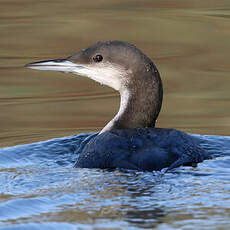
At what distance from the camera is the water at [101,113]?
446 cm

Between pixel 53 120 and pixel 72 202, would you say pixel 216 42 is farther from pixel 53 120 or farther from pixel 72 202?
pixel 72 202

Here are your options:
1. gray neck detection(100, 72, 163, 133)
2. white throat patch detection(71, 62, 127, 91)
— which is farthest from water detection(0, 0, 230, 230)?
white throat patch detection(71, 62, 127, 91)

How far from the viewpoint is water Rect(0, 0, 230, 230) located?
4.46 meters

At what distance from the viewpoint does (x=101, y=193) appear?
15.5ft

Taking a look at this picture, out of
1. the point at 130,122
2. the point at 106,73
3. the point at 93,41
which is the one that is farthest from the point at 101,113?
the point at 93,41

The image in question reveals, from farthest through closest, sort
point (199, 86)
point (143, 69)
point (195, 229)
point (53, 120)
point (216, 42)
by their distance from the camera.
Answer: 1. point (216, 42)
2. point (199, 86)
3. point (53, 120)
4. point (143, 69)
5. point (195, 229)

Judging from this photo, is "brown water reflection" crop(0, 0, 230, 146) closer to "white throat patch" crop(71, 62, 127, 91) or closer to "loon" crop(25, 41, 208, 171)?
"white throat patch" crop(71, 62, 127, 91)

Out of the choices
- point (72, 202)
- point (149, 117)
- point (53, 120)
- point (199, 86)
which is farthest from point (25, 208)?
point (199, 86)

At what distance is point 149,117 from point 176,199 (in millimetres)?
1581

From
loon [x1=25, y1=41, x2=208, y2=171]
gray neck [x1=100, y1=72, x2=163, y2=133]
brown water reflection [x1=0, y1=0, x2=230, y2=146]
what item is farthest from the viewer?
brown water reflection [x1=0, y1=0, x2=230, y2=146]

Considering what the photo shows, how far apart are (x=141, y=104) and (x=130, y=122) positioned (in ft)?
0.60

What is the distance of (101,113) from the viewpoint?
7621 mm

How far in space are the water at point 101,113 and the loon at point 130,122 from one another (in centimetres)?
13

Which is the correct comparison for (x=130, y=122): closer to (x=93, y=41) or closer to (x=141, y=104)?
(x=141, y=104)
